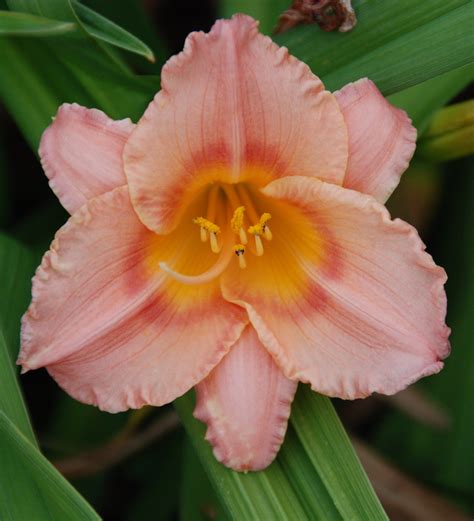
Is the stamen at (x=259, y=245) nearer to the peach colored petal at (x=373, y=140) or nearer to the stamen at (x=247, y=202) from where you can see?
the stamen at (x=247, y=202)

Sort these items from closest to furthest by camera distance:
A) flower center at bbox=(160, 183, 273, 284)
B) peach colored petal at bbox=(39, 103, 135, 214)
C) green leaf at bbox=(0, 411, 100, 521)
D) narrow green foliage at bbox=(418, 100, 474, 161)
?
green leaf at bbox=(0, 411, 100, 521) → peach colored petal at bbox=(39, 103, 135, 214) → flower center at bbox=(160, 183, 273, 284) → narrow green foliage at bbox=(418, 100, 474, 161)

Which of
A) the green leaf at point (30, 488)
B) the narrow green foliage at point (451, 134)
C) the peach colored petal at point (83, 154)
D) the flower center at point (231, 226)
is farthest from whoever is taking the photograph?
the narrow green foliage at point (451, 134)

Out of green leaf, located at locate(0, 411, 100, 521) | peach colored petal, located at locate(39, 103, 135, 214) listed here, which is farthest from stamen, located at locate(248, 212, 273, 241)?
green leaf, located at locate(0, 411, 100, 521)

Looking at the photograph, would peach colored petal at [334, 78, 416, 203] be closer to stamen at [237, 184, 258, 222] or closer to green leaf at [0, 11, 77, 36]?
stamen at [237, 184, 258, 222]

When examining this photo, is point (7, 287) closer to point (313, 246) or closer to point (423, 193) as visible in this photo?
point (313, 246)

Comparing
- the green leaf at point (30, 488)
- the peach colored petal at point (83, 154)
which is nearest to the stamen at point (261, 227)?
the peach colored petal at point (83, 154)

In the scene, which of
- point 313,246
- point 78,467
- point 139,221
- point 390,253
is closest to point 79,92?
point 139,221
